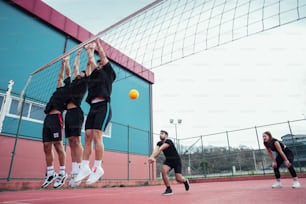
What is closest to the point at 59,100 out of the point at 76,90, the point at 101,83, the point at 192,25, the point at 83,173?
the point at 76,90

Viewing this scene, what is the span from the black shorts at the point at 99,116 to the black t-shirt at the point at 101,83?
0.37 ft

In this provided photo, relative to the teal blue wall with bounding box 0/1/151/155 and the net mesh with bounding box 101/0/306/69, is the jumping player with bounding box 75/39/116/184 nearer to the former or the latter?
the net mesh with bounding box 101/0/306/69

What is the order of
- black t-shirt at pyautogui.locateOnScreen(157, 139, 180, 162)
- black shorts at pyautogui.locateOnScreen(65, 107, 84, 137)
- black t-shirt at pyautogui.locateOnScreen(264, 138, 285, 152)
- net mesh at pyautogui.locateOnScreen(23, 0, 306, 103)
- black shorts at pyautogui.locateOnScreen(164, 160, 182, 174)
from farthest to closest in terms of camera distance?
black t-shirt at pyautogui.locateOnScreen(264, 138, 285, 152)
black shorts at pyautogui.locateOnScreen(164, 160, 182, 174)
black t-shirt at pyautogui.locateOnScreen(157, 139, 180, 162)
net mesh at pyautogui.locateOnScreen(23, 0, 306, 103)
black shorts at pyautogui.locateOnScreen(65, 107, 84, 137)

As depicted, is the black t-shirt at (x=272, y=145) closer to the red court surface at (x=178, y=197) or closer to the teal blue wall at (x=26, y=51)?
the red court surface at (x=178, y=197)

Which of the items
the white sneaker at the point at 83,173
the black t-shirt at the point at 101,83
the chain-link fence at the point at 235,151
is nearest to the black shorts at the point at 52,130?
the black t-shirt at the point at 101,83

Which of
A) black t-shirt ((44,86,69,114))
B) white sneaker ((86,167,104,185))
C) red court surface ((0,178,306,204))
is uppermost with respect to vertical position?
black t-shirt ((44,86,69,114))

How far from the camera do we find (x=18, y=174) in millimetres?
6980

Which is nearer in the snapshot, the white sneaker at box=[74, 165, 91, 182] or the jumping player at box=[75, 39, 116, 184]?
the white sneaker at box=[74, 165, 91, 182]

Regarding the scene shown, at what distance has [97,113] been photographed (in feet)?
9.57

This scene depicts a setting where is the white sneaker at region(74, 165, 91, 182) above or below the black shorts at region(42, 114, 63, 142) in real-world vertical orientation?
below

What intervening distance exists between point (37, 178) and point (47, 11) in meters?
6.87

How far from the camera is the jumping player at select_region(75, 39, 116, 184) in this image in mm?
2838

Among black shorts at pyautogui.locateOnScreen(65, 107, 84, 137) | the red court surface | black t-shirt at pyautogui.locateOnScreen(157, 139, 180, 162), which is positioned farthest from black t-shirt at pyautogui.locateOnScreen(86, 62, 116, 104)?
black t-shirt at pyautogui.locateOnScreen(157, 139, 180, 162)

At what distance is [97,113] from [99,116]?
5 cm
